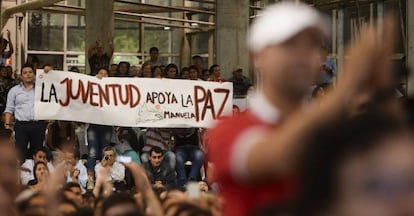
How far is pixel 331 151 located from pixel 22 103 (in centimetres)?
1341

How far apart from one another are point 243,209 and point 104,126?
12504 mm

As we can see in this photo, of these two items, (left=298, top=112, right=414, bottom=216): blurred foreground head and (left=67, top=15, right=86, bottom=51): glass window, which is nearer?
(left=298, top=112, right=414, bottom=216): blurred foreground head

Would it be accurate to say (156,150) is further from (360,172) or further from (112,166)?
(360,172)

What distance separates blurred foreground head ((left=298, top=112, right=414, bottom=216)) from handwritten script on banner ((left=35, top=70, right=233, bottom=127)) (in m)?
12.5

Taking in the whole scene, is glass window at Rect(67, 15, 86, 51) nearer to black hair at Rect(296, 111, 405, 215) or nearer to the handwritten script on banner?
the handwritten script on banner

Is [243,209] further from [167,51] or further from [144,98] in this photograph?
[167,51]

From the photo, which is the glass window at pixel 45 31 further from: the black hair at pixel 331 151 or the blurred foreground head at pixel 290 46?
the black hair at pixel 331 151

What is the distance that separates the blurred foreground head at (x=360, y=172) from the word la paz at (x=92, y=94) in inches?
507

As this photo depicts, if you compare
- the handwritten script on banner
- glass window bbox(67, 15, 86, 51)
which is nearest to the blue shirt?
the handwritten script on banner

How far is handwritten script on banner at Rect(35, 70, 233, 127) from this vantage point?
15312 mm

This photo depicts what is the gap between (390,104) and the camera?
120 inches

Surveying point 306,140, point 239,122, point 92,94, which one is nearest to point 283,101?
point 239,122

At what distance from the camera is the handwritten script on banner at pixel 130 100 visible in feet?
50.2

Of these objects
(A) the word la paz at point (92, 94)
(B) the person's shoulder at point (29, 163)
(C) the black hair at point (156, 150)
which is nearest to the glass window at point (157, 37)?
(A) the word la paz at point (92, 94)
